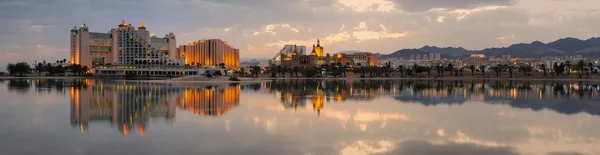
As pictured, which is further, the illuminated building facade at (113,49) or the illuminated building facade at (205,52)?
the illuminated building facade at (205,52)

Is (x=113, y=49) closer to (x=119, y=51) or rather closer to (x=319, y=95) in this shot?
(x=119, y=51)

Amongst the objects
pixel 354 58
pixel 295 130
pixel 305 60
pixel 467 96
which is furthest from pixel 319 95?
pixel 354 58

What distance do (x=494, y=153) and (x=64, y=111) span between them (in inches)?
693

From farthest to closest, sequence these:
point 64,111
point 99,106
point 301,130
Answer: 1. point 99,106
2. point 64,111
3. point 301,130

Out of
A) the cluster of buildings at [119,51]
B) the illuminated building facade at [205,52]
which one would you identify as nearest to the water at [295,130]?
the cluster of buildings at [119,51]

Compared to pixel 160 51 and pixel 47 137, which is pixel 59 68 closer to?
pixel 160 51

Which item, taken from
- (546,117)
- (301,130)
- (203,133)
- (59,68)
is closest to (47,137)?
(203,133)

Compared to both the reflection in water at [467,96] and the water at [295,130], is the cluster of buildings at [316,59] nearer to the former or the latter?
the reflection in water at [467,96]

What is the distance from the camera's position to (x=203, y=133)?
47.6 ft

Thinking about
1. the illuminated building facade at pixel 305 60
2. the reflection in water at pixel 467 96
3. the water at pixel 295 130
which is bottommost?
the water at pixel 295 130

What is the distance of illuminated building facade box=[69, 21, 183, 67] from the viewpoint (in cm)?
11656

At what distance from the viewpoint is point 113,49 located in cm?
11919

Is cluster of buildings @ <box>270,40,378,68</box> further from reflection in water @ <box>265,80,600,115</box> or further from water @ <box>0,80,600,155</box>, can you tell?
water @ <box>0,80,600,155</box>

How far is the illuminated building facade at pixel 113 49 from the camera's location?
117m
